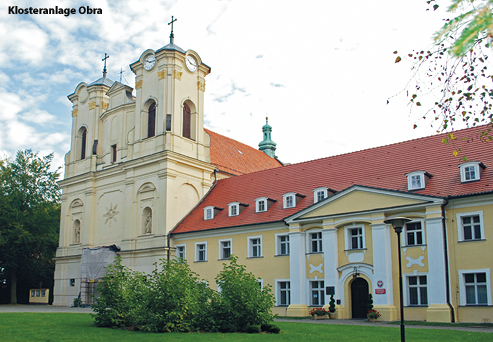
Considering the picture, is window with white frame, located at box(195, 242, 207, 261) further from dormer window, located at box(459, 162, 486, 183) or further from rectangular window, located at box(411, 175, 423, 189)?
dormer window, located at box(459, 162, 486, 183)

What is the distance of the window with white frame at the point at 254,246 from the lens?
29141 mm

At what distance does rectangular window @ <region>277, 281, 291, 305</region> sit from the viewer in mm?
27297

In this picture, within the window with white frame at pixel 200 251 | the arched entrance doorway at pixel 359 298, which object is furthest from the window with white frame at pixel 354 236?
the window with white frame at pixel 200 251

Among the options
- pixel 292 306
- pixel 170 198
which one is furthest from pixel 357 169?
pixel 170 198

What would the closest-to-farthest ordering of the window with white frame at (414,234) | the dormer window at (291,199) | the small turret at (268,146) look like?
1. the window with white frame at (414,234)
2. the dormer window at (291,199)
3. the small turret at (268,146)

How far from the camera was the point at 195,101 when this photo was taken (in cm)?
3822

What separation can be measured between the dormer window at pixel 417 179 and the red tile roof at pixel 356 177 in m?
0.26

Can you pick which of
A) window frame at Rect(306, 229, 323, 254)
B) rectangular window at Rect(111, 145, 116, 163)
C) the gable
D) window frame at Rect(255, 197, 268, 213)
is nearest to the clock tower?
rectangular window at Rect(111, 145, 116, 163)

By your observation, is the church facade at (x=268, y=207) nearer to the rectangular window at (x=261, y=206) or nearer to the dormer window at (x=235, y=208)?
the dormer window at (x=235, y=208)

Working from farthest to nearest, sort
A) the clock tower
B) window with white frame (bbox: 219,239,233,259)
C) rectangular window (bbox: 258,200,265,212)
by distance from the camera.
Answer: the clock tower, window with white frame (bbox: 219,239,233,259), rectangular window (bbox: 258,200,265,212)

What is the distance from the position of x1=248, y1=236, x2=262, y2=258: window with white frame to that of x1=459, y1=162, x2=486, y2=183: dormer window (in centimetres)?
1171

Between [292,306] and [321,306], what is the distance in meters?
1.65

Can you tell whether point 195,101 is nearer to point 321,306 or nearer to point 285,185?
point 285,185

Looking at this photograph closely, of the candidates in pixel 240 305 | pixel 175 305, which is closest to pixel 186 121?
pixel 240 305
